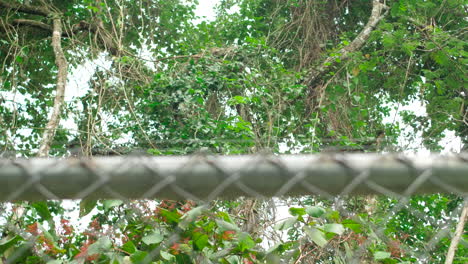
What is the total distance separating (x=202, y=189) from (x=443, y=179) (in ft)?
1.49

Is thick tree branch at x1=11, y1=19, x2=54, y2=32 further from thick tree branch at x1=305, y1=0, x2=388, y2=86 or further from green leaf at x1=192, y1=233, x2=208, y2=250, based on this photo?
green leaf at x1=192, y1=233, x2=208, y2=250

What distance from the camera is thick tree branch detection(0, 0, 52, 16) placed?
16.2 ft

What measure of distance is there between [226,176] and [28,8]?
487 centimetres

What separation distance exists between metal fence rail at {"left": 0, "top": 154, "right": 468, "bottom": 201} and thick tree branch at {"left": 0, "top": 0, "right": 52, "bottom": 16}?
453cm

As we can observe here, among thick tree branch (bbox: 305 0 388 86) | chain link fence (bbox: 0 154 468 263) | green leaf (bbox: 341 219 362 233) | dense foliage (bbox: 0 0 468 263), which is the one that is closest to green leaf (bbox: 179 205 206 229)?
green leaf (bbox: 341 219 362 233)

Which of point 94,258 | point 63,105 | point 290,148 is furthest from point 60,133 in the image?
point 94,258

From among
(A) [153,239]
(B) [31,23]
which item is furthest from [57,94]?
(A) [153,239]

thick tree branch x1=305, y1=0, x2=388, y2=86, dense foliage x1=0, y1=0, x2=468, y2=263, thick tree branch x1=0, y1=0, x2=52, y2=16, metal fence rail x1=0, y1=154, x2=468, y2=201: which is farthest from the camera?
thick tree branch x1=305, y1=0, x2=388, y2=86

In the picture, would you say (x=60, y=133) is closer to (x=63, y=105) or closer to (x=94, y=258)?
(x=63, y=105)

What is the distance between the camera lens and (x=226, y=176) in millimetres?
867

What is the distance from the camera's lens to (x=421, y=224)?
501 centimetres

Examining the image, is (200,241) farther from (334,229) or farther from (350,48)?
(350,48)

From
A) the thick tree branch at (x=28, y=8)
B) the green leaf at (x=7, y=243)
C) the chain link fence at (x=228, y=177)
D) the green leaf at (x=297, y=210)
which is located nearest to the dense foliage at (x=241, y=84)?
the thick tree branch at (x=28, y=8)

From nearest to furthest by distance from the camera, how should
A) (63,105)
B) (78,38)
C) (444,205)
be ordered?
(63,105)
(444,205)
(78,38)
